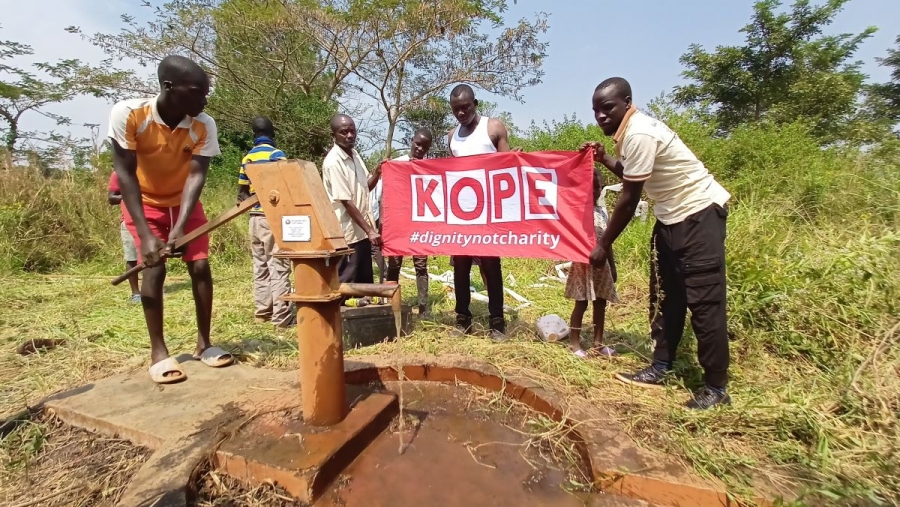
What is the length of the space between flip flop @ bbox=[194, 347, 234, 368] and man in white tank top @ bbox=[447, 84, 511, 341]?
168 centimetres

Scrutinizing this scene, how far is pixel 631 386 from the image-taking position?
268 centimetres

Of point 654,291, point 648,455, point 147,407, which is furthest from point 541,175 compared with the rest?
point 147,407

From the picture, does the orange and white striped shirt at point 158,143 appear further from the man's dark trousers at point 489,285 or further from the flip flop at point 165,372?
the man's dark trousers at point 489,285

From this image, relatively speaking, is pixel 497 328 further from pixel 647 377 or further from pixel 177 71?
pixel 177 71

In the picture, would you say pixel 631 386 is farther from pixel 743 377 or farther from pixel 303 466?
pixel 303 466

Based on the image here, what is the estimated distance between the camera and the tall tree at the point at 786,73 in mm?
17094

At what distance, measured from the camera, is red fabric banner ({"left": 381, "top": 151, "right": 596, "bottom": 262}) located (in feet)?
10.7

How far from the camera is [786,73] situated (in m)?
18.3

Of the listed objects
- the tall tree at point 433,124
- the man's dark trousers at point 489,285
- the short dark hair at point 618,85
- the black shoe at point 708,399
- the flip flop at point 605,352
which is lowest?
the flip flop at point 605,352

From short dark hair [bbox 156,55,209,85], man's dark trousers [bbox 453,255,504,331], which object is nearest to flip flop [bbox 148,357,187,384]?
short dark hair [bbox 156,55,209,85]

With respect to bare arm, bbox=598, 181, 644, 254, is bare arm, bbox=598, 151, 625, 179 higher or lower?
higher

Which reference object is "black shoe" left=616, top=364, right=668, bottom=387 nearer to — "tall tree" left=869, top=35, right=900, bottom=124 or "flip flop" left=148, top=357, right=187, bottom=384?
"flip flop" left=148, top=357, right=187, bottom=384

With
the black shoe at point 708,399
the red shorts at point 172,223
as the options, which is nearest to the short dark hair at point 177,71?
the red shorts at point 172,223

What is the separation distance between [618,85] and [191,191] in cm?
264
